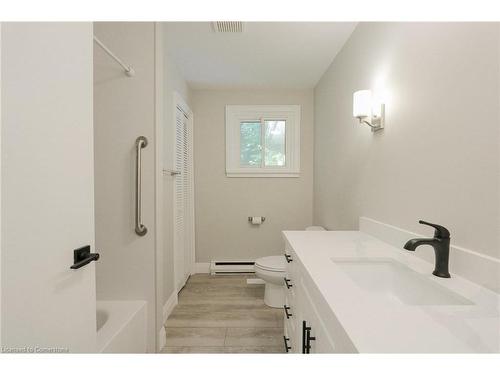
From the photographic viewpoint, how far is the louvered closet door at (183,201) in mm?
2617

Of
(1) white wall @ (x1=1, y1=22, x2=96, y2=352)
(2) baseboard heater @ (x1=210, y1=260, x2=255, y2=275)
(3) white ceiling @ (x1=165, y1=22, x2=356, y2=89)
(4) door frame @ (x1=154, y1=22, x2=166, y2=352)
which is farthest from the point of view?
(2) baseboard heater @ (x1=210, y1=260, x2=255, y2=275)

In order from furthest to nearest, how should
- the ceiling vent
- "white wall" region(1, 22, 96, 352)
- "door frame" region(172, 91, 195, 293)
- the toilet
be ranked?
"door frame" region(172, 91, 195, 293) < the toilet < the ceiling vent < "white wall" region(1, 22, 96, 352)

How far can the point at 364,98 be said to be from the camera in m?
1.54

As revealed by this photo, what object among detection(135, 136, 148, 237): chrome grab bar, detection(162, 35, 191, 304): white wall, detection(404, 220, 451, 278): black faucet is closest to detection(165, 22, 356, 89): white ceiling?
detection(162, 35, 191, 304): white wall

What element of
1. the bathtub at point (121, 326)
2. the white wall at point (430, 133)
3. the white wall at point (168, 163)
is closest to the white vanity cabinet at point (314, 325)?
the white wall at point (430, 133)

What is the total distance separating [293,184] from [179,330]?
2.09 meters

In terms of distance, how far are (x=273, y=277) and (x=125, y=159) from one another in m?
1.56

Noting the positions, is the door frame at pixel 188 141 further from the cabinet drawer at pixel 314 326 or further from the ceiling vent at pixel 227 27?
the cabinet drawer at pixel 314 326

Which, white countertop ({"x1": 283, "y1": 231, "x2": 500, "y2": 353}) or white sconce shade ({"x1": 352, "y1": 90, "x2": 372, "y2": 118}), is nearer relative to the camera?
white countertop ({"x1": 283, "y1": 231, "x2": 500, "y2": 353})

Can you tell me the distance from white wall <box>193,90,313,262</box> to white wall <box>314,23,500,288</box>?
1.24 m

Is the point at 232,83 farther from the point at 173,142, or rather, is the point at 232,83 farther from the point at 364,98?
the point at 364,98

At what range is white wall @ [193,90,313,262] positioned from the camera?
322 cm

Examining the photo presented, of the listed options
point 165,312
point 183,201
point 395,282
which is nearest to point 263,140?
point 183,201

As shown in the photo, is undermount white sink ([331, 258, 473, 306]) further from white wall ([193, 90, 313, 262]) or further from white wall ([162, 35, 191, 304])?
white wall ([193, 90, 313, 262])
